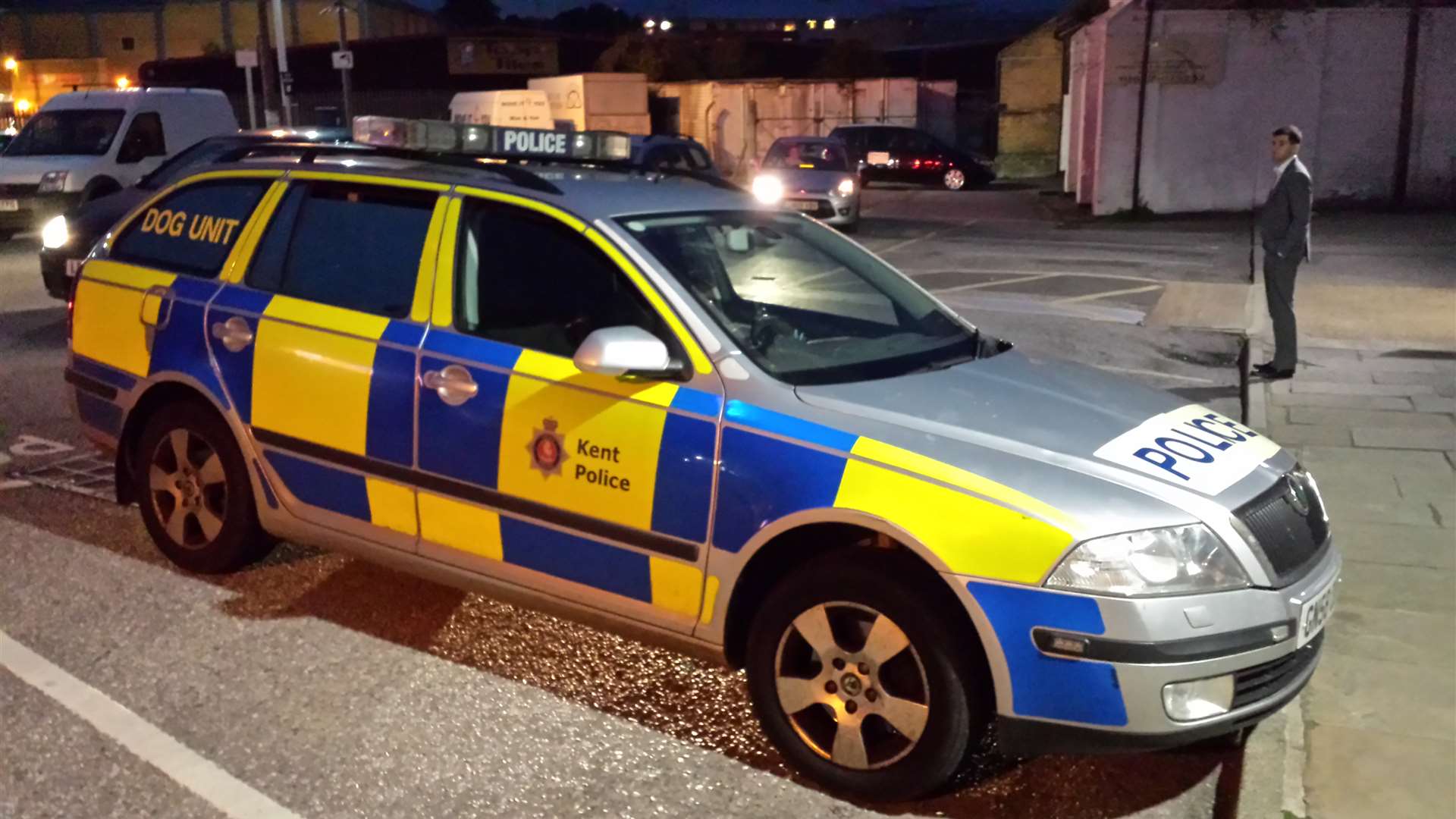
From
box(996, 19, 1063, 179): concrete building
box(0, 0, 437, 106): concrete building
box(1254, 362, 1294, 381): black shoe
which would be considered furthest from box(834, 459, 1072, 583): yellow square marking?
box(0, 0, 437, 106): concrete building

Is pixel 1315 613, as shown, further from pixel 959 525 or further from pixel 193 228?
pixel 193 228

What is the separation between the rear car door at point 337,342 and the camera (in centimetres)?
422

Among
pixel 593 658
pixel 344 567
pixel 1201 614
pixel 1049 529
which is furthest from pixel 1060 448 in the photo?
pixel 344 567

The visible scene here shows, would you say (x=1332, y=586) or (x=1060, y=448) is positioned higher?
(x=1060, y=448)

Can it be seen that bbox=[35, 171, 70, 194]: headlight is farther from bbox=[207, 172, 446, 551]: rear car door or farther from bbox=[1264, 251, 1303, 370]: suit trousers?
bbox=[1264, 251, 1303, 370]: suit trousers

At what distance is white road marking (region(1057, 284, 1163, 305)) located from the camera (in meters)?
13.0

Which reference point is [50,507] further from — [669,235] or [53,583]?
[669,235]

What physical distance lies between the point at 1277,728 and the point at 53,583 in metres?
4.43

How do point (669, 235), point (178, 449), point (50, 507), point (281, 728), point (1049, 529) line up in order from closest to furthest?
point (1049, 529) < point (281, 728) < point (669, 235) < point (178, 449) < point (50, 507)

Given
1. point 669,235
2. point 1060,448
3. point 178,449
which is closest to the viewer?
point 1060,448

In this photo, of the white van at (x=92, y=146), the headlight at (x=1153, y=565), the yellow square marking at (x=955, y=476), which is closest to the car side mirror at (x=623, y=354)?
the yellow square marking at (x=955, y=476)

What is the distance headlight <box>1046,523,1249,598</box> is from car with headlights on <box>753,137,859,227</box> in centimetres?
1556

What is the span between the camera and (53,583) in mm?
4988

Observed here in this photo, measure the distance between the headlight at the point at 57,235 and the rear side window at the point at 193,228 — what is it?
643 centimetres
